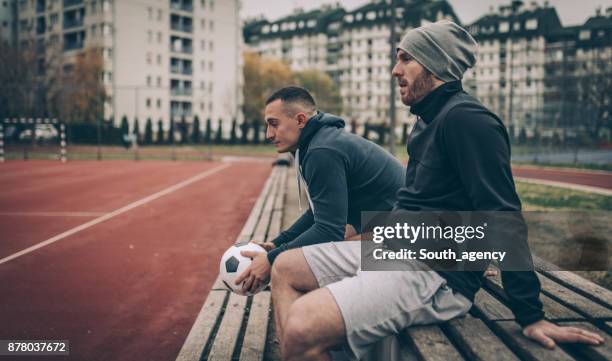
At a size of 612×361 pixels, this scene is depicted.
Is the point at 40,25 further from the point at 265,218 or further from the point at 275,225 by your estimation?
the point at 275,225

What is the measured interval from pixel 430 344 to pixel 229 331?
178 centimetres

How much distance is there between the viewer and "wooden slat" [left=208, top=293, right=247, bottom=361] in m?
3.39

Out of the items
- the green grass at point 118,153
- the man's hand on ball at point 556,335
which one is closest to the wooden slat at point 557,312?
the man's hand on ball at point 556,335

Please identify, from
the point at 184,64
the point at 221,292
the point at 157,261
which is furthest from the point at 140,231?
the point at 184,64

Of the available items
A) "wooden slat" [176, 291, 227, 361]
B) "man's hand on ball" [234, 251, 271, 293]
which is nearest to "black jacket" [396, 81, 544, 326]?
"man's hand on ball" [234, 251, 271, 293]

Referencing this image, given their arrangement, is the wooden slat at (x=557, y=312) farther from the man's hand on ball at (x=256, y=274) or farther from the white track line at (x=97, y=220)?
the white track line at (x=97, y=220)

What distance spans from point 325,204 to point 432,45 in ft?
3.29

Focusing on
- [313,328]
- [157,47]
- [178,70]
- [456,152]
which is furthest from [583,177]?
[178,70]

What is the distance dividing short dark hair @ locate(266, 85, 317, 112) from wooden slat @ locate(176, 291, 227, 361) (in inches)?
61.9

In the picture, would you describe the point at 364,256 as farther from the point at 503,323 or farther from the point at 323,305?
the point at 503,323

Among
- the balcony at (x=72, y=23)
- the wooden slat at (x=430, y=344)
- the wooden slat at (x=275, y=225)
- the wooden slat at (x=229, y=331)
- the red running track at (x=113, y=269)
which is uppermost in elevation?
the balcony at (x=72, y=23)

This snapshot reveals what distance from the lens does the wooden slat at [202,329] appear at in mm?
3465

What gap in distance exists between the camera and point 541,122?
2689cm

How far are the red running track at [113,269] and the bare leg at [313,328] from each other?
5.91 feet
